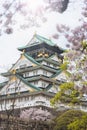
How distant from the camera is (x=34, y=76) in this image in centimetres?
2756

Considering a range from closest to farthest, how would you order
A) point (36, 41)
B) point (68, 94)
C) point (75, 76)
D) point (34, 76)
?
point (75, 76), point (68, 94), point (34, 76), point (36, 41)

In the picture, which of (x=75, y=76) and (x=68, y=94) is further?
(x=68, y=94)

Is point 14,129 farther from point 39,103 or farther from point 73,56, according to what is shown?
point 39,103

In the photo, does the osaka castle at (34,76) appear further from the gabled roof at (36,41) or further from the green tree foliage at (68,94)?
the green tree foliage at (68,94)

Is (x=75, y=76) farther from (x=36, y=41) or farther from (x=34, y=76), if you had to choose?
(x=36, y=41)

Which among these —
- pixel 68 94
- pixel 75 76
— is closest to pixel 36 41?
pixel 68 94

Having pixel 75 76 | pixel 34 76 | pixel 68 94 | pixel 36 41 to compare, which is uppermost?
pixel 36 41

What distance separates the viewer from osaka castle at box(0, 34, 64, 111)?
2512 cm

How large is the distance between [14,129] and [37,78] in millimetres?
12838

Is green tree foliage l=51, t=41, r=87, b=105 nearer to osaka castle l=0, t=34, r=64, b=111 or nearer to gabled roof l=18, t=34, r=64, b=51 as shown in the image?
osaka castle l=0, t=34, r=64, b=111

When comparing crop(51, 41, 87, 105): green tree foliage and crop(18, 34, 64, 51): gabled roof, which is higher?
crop(18, 34, 64, 51): gabled roof

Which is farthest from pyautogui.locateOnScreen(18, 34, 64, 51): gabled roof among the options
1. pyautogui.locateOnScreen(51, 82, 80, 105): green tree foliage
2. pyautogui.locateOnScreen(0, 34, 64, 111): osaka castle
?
pyautogui.locateOnScreen(51, 82, 80, 105): green tree foliage

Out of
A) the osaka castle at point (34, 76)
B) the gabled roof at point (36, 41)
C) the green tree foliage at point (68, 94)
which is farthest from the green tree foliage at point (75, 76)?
the gabled roof at point (36, 41)

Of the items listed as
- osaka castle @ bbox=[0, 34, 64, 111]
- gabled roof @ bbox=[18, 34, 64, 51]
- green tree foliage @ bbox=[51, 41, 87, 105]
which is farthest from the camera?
gabled roof @ bbox=[18, 34, 64, 51]
